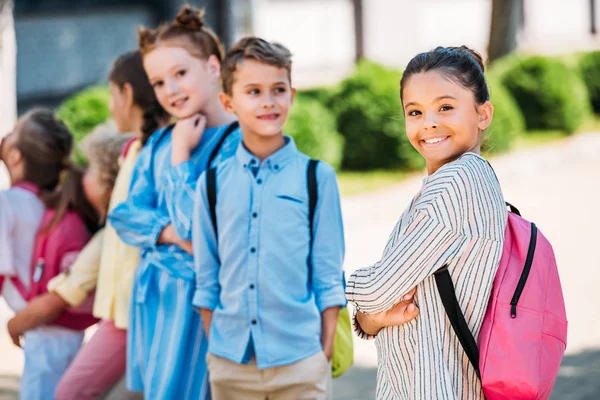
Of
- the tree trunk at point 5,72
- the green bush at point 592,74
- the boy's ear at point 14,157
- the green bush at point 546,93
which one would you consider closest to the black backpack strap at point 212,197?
the boy's ear at point 14,157

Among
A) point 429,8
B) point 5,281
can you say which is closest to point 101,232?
point 5,281

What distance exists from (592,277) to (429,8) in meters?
25.1

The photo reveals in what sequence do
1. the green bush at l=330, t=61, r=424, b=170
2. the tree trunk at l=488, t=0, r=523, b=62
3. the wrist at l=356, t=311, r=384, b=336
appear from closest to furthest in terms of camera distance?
1. the wrist at l=356, t=311, r=384, b=336
2. the green bush at l=330, t=61, r=424, b=170
3. the tree trunk at l=488, t=0, r=523, b=62

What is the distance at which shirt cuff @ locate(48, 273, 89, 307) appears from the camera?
428cm

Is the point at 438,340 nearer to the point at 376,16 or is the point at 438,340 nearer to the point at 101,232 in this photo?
the point at 101,232

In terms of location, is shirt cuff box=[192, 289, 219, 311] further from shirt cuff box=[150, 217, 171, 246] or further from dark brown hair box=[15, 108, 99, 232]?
dark brown hair box=[15, 108, 99, 232]

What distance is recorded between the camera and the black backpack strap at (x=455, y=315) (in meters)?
2.49

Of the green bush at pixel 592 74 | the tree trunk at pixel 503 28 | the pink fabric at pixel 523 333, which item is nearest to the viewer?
the pink fabric at pixel 523 333

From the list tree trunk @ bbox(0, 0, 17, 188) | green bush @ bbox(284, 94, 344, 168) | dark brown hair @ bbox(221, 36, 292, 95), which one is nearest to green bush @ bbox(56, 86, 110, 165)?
green bush @ bbox(284, 94, 344, 168)

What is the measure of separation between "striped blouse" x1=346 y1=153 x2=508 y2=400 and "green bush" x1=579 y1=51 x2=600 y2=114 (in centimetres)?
1720

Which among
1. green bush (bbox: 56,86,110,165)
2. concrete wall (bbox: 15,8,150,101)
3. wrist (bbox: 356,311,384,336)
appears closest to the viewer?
wrist (bbox: 356,311,384,336)

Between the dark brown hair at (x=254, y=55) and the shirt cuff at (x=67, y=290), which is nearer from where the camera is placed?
the dark brown hair at (x=254, y=55)

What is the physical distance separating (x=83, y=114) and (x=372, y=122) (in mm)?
4312

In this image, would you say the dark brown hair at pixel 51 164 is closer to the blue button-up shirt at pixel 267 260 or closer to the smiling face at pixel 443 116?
the blue button-up shirt at pixel 267 260
